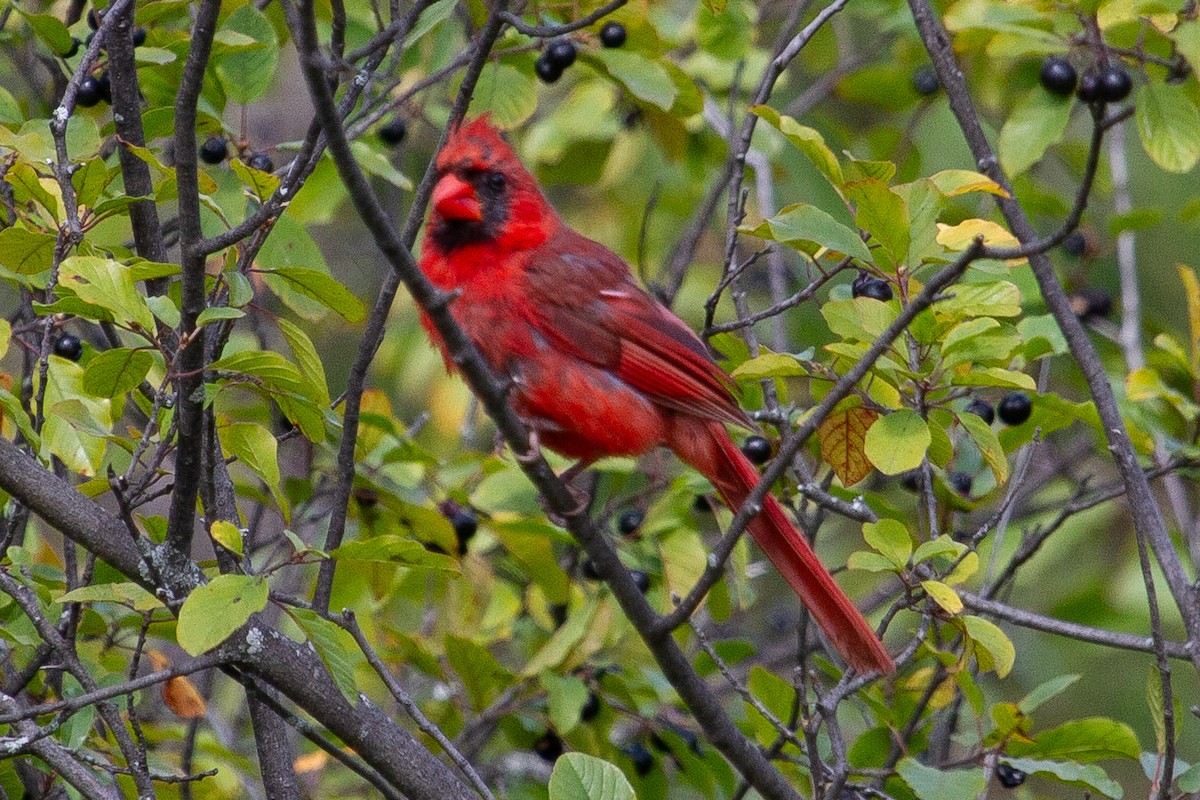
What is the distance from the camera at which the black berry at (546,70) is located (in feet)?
12.4

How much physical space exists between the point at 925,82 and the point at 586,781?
3042mm

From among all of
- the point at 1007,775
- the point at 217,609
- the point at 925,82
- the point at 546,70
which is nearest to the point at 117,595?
the point at 217,609

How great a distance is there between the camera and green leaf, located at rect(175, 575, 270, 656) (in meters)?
2.07

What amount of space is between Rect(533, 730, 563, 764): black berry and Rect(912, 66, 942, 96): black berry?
7.91ft

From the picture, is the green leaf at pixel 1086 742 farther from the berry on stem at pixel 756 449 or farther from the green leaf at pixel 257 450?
the green leaf at pixel 257 450

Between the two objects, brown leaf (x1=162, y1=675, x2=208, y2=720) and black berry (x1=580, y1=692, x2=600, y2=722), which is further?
black berry (x1=580, y1=692, x2=600, y2=722)

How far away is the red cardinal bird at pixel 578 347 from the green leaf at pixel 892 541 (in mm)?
446

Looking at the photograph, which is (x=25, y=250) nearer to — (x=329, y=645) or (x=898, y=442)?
(x=329, y=645)

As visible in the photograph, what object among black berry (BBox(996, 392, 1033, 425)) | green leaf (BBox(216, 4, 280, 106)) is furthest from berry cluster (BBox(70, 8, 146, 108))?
black berry (BBox(996, 392, 1033, 425))

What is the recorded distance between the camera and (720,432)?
3389 millimetres

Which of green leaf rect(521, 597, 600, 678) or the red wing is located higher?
the red wing

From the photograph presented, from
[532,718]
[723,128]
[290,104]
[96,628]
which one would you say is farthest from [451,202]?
[290,104]

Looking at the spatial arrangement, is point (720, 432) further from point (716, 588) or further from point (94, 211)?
point (94, 211)

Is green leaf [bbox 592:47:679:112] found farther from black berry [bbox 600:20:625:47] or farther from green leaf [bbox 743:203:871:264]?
green leaf [bbox 743:203:871:264]
